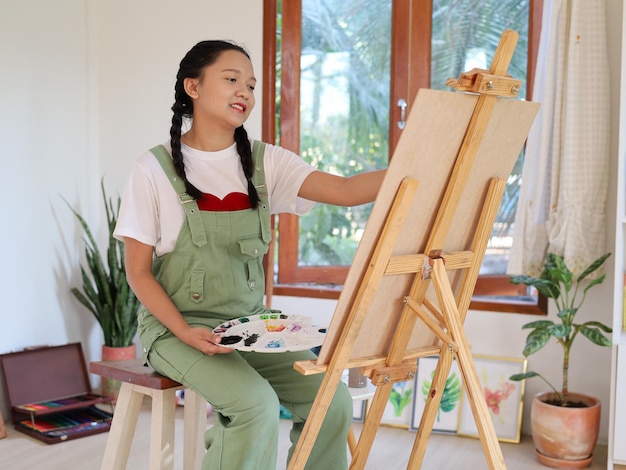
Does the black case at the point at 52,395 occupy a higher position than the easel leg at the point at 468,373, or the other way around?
the easel leg at the point at 468,373

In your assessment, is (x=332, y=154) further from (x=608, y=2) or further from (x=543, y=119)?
(x=608, y=2)

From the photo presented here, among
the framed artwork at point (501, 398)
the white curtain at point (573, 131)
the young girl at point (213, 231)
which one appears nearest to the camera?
the young girl at point (213, 231)

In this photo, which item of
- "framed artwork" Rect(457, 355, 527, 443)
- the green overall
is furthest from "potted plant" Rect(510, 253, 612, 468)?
the green overall

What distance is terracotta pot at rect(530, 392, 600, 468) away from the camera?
10.6 feet

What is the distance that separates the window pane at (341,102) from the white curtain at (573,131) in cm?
78

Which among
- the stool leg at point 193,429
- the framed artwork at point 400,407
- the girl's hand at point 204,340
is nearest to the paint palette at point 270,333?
the girl's hand at point 204,340

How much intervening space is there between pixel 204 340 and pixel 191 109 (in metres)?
0.71

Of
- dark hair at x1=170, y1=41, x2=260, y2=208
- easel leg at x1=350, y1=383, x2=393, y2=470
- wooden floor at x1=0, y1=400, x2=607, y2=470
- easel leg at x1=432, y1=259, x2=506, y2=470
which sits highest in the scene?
dark hair at x1=170, y1=41, x2=260, y2=208

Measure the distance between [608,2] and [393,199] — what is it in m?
2.06

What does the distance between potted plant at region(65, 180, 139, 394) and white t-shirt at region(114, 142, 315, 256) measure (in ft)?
5.78

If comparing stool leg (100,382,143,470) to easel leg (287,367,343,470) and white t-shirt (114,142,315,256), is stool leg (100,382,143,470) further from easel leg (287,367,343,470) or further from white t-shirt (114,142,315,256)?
easel leg (287,367,343,470)

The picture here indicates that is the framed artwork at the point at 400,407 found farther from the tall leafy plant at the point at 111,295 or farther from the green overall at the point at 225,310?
the green overall at the point at 225,310

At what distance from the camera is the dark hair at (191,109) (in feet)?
7.52

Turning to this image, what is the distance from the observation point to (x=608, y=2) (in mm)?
3402
